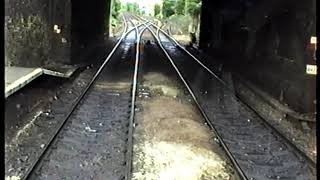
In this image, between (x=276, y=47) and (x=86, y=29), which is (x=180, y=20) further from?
(x=276, y=47)

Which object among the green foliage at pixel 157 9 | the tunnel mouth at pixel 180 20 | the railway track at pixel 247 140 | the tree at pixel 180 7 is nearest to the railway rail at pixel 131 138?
the railway track at pixel 247 140

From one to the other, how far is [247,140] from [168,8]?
62.5 m

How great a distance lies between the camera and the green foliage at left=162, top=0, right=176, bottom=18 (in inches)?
2687

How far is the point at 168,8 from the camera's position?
70.9 metres

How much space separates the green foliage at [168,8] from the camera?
224 feet

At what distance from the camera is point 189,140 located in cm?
924

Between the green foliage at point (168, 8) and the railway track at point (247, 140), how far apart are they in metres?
53.3

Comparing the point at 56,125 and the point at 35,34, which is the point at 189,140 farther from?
the point at 35,34

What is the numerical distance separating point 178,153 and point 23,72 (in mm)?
5179

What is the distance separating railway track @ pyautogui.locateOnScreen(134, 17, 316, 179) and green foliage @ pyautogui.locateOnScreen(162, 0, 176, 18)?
175 feet

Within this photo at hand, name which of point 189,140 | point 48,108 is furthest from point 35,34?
point 189,140

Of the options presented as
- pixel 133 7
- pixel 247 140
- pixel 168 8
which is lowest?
pixel 247 140

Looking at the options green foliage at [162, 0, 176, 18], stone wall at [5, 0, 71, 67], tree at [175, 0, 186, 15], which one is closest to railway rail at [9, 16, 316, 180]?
stone wall at [5, 0, 71, 67]

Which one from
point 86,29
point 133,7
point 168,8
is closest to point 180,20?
point 168,8
